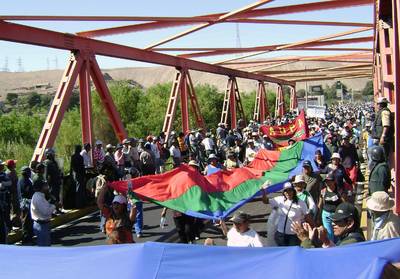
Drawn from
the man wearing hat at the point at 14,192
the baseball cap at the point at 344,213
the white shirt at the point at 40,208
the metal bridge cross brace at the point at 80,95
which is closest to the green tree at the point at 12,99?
the metal bridge cross brace at the point at 80,95

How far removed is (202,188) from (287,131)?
11120mm

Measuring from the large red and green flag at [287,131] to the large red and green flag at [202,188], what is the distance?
7973mm

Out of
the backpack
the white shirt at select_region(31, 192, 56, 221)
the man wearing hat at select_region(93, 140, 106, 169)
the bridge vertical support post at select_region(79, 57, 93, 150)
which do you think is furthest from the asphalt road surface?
the backpack

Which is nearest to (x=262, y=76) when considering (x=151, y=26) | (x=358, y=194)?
(x=151, y=26)

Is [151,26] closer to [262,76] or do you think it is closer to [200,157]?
[200,157]

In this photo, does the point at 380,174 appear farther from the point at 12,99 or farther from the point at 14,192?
the point at 12,99

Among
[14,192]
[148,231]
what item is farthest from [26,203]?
[148,231]

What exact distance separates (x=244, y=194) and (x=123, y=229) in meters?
3.06

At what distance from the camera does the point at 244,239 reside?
5973 mm

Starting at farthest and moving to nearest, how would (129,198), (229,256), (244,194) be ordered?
(244,194) < (129,198) < (229,256)

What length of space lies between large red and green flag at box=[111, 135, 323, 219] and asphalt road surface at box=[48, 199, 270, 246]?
1.07 m

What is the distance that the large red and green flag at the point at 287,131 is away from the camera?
18484 millimetres

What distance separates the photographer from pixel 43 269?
4.34 metres

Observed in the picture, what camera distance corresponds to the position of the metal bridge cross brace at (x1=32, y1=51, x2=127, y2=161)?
43.0 ft
